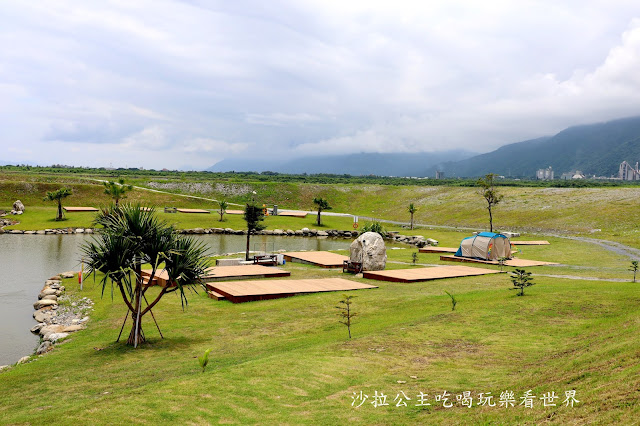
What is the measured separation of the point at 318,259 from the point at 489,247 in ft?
48.8

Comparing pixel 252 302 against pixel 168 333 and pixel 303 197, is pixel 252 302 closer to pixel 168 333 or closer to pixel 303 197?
pixel 168 333

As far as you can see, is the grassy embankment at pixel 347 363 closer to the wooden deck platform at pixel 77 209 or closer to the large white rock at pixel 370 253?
the large white rock at pixel 370 253

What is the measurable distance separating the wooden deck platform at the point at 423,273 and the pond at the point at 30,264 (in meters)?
14.8

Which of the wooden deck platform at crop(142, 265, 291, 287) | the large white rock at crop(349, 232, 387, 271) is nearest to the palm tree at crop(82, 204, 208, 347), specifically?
the wooden deck platform at crop(142, 265, 291, 287)

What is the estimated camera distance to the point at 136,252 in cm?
1755

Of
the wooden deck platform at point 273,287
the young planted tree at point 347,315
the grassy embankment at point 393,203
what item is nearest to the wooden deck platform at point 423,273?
the wooden deck platform at point 273,287

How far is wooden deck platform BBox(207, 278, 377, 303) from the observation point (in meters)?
25.0

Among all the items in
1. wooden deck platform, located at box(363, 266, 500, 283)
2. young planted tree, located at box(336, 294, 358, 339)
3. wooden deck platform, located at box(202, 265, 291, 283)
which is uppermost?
young planted tree, located at box(336, 294, 358, 339)

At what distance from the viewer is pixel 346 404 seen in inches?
406

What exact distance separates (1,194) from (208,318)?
8229cm

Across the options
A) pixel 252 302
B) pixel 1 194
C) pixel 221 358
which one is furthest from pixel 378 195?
pixel 221 358

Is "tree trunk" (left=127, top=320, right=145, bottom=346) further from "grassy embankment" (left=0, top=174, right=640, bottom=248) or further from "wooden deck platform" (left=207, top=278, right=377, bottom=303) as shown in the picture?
"grassy embankment" (left=0, top=174, right=640, bottom=248)

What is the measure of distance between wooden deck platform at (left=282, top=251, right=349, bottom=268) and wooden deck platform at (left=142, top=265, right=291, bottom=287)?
5660 mm

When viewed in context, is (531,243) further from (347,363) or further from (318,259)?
(347,363)
